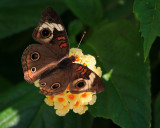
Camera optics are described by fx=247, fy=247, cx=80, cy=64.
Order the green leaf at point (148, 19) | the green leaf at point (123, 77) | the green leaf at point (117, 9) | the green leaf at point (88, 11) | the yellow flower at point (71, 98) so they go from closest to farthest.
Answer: the green leaf at point (148, 19) < the yellow flower at point (71, 98) < the green leaf at point (123, 77) < the green leaf at point (88, 11) < the green leaf at point (117, 9)

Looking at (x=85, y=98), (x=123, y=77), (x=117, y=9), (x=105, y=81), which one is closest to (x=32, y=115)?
(x=85, y=98)

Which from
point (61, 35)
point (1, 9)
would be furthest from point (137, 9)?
point (1, 9)

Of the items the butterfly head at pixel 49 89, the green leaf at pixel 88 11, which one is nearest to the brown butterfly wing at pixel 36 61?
the butterfly head at pixel 49 89

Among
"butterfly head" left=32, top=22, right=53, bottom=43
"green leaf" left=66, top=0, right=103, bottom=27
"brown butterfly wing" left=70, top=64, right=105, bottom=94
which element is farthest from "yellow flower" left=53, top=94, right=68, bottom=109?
"green leaf" left=66, top=0, right=103, bottom=27

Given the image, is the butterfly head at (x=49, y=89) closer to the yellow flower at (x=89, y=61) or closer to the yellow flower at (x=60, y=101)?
the yellow flower at (x=60, y=101)

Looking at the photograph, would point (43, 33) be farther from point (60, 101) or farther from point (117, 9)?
point (117, 9)

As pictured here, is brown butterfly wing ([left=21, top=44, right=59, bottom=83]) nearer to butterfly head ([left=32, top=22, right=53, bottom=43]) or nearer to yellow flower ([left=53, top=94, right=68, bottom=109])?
butterfly head ([left=32, top=22, right=53, bottom=43])
